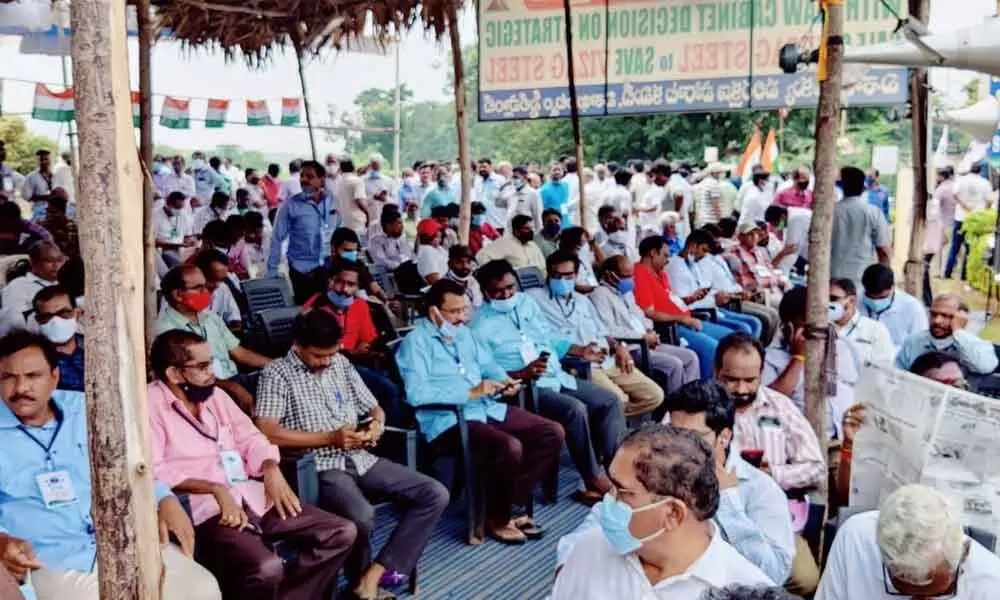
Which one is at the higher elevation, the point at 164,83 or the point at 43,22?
the point at 164,83

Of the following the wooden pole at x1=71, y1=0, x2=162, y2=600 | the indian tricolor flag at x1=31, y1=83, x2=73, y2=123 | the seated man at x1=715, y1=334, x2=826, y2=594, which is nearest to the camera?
the wooden pole at x1=71, y1=0, x2=162, y2=600

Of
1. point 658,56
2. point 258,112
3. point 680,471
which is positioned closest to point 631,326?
point 658,56

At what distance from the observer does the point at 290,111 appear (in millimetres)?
18594

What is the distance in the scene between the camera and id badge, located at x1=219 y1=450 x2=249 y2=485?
3.72m

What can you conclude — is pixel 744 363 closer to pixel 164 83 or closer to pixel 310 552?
pixel 310 552

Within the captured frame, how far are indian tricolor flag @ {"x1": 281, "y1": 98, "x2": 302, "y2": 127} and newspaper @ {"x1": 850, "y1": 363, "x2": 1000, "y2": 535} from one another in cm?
1589

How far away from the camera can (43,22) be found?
7.84 meters

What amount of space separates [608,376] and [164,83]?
90.7 ft

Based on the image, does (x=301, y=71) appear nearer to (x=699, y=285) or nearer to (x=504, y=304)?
(x=699, y=285)

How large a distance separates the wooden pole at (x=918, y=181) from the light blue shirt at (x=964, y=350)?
284 cm


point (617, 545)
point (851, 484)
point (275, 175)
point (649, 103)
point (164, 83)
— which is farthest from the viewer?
point (164, 83)

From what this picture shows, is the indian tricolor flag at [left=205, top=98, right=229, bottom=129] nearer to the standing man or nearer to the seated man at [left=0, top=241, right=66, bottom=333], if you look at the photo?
the standing man

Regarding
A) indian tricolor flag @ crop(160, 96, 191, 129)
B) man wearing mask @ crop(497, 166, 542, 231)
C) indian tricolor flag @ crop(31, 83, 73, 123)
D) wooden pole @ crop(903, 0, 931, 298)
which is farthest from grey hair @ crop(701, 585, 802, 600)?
indian tricolor flag @ crop(160, 96, 191, 129)

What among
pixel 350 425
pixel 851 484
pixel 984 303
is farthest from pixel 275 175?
pixel 851 484
